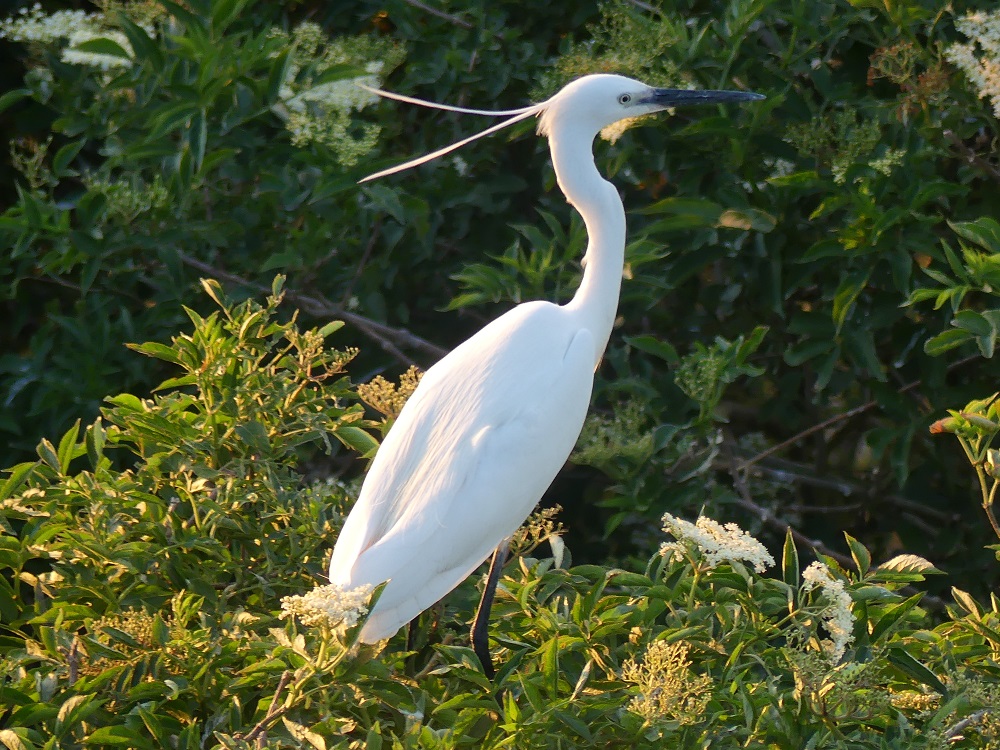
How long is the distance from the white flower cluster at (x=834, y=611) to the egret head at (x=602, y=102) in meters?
1.03

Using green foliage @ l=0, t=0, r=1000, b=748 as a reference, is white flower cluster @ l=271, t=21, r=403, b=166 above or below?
above

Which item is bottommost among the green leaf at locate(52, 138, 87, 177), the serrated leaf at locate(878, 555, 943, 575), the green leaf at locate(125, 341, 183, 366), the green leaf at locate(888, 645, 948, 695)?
the green leaf at locate(888, 645, 948, 695)

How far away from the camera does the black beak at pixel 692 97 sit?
2336 millimetres

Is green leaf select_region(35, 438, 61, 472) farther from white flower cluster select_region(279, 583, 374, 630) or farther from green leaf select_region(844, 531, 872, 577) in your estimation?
green leaf select_region(844, 531, 872, 577)

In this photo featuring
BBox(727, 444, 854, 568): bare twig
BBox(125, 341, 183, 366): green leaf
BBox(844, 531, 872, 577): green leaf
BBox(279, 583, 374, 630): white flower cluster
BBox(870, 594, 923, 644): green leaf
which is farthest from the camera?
BBox(727, 444, 854, 568): bare twig

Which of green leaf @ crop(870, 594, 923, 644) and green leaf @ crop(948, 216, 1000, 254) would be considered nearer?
green leaf @ crop(870, 594, 923, 644)

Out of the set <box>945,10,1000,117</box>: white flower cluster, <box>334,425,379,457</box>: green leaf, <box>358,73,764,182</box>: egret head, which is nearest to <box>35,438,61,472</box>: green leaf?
<box>334,425,379,457</box>: green leaf

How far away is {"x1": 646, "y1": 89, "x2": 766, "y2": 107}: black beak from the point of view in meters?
2.34

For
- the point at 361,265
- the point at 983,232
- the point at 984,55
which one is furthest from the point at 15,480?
the point at 984,55

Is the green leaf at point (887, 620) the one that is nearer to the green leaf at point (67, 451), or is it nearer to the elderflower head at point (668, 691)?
the elderflower head at point (668, 691)

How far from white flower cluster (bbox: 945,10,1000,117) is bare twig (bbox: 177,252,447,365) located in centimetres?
121

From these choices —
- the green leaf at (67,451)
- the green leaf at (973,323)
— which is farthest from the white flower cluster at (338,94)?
the green leaf at (973,323)

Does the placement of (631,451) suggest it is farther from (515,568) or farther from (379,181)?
(379,181)

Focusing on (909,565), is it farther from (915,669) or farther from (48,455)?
(48,455)
